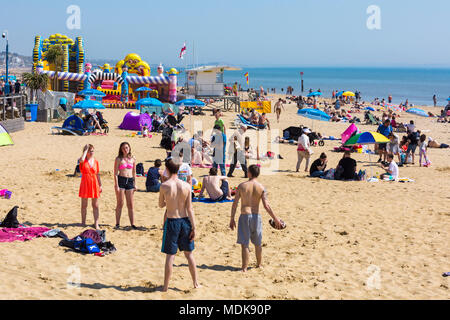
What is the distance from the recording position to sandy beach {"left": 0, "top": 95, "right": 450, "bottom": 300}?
6164 mm

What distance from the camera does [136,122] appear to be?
22.8m

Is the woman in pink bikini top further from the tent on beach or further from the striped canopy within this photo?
the striped canopy

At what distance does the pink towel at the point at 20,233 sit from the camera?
7.61 meters

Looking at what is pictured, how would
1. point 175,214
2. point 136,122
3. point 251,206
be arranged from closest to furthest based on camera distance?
point 175,214 → point 251,206 → point 136,122

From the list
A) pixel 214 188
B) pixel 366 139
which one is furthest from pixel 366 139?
pixel 214 188

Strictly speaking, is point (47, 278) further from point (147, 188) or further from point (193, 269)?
point (147, 188)

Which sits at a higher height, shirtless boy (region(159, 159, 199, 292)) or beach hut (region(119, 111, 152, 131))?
beach hut (region(119, 111, 152, 131))

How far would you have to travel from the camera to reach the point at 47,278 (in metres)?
6.13

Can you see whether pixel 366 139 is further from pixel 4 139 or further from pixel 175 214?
pixel 4 139

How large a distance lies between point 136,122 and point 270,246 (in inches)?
619

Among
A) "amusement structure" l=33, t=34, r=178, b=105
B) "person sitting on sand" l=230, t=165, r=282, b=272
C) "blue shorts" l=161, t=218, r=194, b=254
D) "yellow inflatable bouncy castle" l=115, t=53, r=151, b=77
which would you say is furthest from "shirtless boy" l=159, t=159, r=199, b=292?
"yellow inflatable bouncy castle" l=115, t=53, r=151, b=77

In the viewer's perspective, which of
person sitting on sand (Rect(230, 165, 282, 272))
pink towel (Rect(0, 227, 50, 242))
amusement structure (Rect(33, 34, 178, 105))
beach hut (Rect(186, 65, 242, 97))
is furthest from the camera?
beach hut (Rect(186, 65, 242, 97))

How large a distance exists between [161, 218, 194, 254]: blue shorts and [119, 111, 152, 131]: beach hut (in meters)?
16.9

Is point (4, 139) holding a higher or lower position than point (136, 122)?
lower
